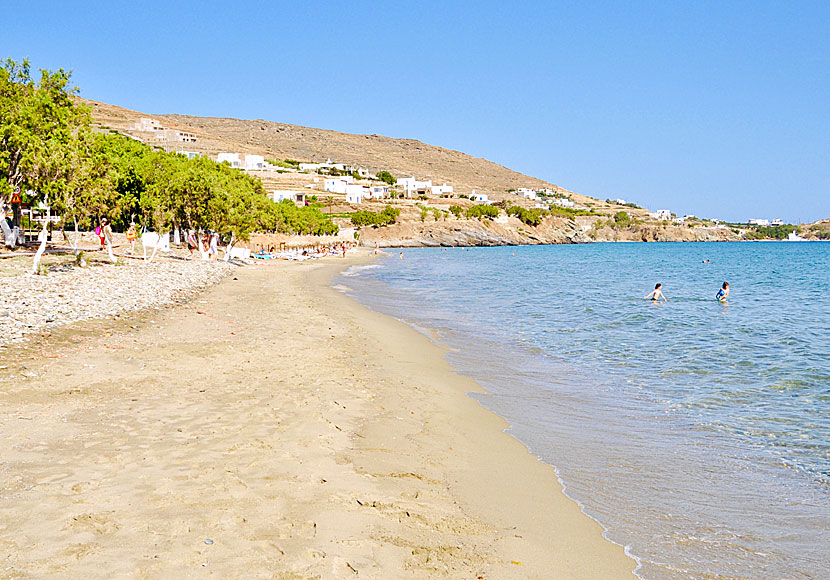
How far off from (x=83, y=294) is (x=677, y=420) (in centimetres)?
1658

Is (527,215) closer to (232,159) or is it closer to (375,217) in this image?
(375,217)

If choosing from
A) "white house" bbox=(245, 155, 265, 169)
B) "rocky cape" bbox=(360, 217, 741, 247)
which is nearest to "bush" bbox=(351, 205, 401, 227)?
"rocky cape" bbox=(360, 217, 741, 247)

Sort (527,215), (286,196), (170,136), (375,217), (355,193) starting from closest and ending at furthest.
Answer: (286,196) → (375,217) → (355,193) → (527,215) → (170,136)

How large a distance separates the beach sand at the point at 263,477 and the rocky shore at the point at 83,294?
2408 millimetres

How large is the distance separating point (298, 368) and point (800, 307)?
998 inches

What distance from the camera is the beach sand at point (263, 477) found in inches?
179

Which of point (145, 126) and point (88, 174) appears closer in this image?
point (88, 174)

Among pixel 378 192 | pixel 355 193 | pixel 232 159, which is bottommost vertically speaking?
pixel 355 193

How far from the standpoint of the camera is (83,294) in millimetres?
18656

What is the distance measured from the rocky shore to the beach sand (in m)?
2.41

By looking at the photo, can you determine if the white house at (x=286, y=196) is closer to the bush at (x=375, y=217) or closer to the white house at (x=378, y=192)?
the bush at (x=375, y=217)

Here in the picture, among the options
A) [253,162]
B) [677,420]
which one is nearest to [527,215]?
[253,162]

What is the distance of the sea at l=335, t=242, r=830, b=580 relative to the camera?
5.57 meters

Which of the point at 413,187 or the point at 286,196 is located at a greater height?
the point at 413,187
